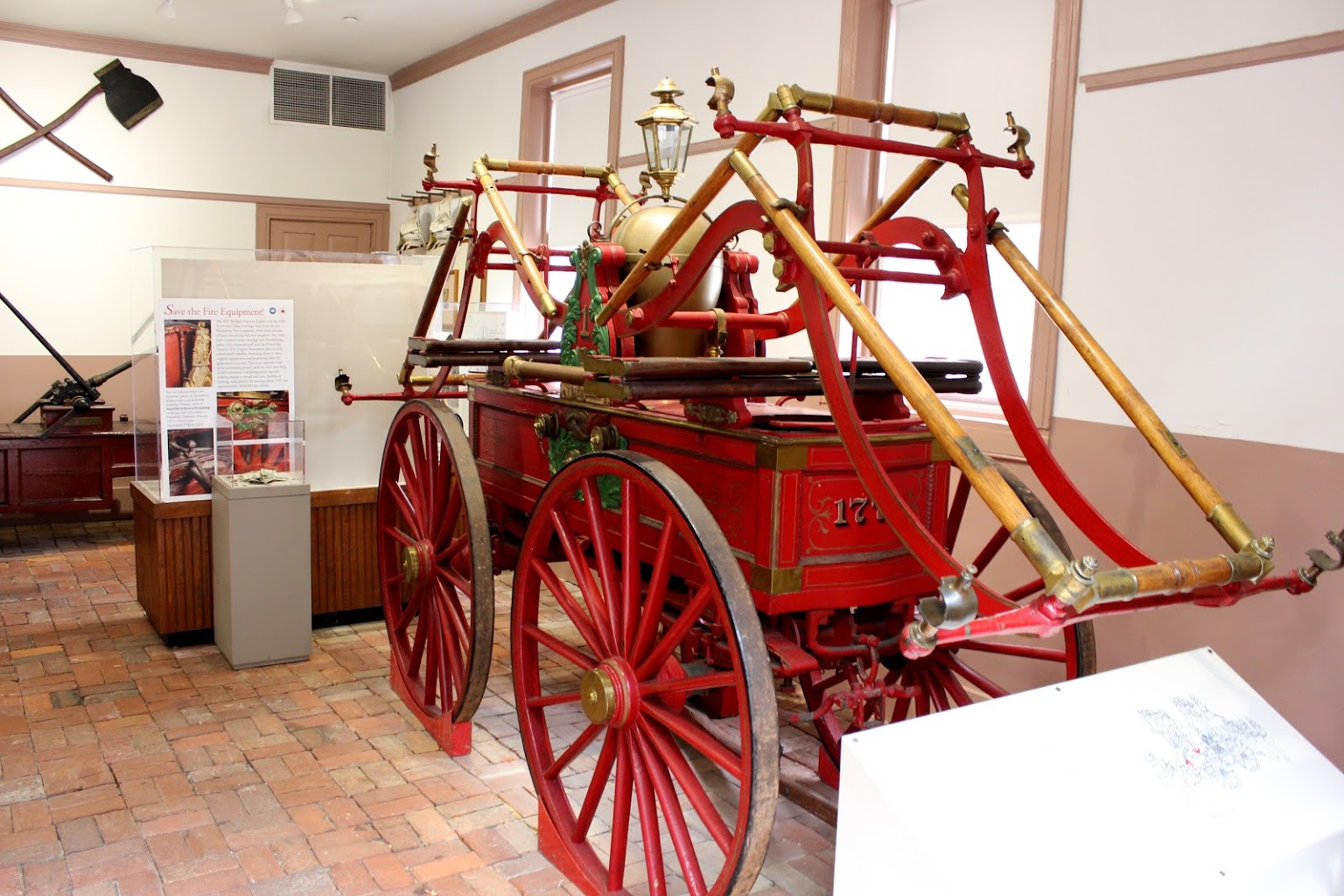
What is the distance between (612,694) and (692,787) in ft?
Answer: 0.98

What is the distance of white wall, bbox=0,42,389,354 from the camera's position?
7.95 meters

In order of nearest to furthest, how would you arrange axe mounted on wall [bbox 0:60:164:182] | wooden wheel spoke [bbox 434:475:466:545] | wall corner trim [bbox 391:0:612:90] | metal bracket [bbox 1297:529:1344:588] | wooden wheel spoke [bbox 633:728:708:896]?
1. metal bracket [bbox 1297:529:1344:588]
2. wooden wheel spoke [bbox 633:728:708:896]
3. wooden wheel spoke [bbox 434:475:466:545]
4. wall corner trim [bbox 391:0:612:90]
5. axe mounted on wall [bbox 0:60:164:182]

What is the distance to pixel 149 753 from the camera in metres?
3.67

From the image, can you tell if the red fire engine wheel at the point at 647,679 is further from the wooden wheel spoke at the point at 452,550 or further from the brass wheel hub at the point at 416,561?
the brass wheel hub at the point at 416,561

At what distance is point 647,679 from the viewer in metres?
Result: 2.58

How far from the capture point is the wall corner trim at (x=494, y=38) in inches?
261

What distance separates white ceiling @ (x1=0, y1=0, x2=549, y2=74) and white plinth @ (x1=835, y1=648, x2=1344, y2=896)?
6.05 meters

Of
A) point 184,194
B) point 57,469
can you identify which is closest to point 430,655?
point 57,469

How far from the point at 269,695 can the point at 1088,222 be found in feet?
11.3

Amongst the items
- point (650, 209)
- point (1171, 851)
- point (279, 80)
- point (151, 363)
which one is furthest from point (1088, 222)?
point (279, 80)

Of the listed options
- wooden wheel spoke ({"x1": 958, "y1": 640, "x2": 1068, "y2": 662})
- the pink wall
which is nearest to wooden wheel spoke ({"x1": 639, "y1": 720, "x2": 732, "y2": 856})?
wooden wheel spoke ({"x1": 958, "y1": 640, "x2": 1068, "y2": 662})

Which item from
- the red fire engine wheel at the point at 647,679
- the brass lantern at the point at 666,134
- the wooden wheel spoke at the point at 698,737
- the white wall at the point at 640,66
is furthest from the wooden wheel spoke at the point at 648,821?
the white wall at the point at 640,66

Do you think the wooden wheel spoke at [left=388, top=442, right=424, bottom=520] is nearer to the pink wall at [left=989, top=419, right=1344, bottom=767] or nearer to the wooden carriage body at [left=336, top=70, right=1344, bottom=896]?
the wooden carriage body at [left=336, top=70, right=1344, bottom=896]

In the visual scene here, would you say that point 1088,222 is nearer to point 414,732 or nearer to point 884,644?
point 884,644
